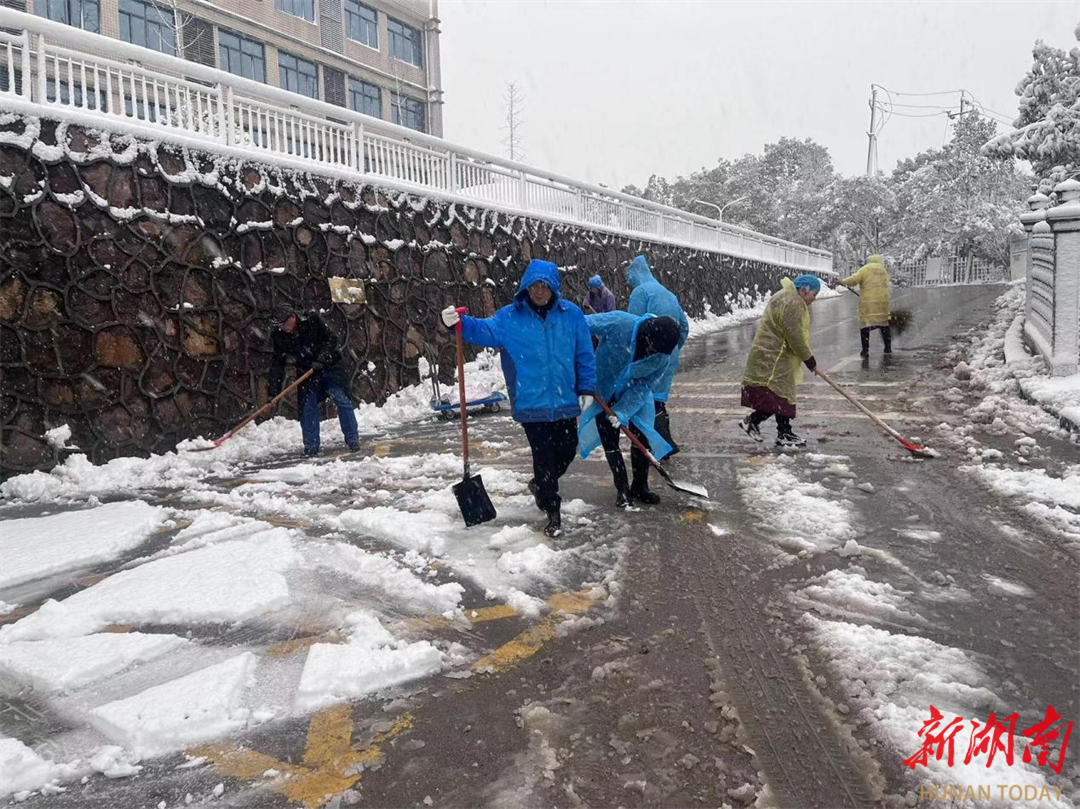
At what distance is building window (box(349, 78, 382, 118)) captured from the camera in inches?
1206

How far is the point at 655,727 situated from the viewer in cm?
261

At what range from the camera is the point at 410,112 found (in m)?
34.0

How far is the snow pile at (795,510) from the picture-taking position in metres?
4.41

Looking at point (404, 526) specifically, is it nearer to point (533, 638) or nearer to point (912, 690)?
point (533, 638)

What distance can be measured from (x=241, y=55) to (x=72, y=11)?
5704 millimetres

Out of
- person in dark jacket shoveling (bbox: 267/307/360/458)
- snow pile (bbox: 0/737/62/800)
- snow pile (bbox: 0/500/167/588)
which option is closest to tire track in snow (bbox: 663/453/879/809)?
snow pile (bbox: 0/737/62/800)

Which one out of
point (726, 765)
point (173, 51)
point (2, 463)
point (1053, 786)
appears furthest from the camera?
point (173, 51)

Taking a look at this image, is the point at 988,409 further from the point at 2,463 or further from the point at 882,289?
the point at 2,463

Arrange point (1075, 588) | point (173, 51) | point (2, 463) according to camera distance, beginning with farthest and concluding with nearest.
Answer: point (173, 51), point (2, 463), point (1075, 588)

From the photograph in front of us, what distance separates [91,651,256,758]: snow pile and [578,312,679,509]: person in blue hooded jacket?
Answer: 9.61 ft

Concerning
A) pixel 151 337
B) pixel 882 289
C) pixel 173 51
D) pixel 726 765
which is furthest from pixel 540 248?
pixel 173 51

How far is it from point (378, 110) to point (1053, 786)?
34.3 m

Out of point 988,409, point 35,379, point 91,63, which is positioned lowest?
point 988,409

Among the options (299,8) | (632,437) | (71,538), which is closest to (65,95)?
(71,538)
